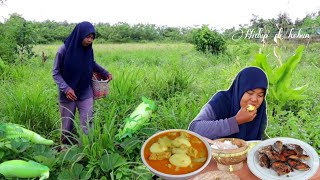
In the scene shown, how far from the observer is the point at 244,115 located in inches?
57.9

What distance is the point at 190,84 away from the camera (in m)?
4.42

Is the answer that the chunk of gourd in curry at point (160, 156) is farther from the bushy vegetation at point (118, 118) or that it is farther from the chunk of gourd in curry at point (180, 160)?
the bushy vegetation at point (118, 118)

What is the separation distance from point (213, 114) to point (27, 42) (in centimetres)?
715

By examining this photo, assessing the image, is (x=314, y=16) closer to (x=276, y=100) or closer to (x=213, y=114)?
(x=276, y=100)

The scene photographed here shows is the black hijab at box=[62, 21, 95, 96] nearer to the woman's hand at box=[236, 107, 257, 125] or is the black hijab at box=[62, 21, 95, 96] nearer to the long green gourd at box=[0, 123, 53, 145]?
the long green gourd at box=[0, 123, 53, 145]

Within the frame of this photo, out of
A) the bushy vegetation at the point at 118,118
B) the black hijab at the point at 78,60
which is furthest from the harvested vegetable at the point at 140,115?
the black hijab at the point at 78,60

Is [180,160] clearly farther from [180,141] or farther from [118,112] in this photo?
[118,112]

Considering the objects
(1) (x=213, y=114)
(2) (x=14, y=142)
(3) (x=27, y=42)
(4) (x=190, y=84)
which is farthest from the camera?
(3) (x=27, y=42)

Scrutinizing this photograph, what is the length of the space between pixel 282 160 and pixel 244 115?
23 cm

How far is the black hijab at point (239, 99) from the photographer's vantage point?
1.49 metres

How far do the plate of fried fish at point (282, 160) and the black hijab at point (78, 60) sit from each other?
1.74 metres

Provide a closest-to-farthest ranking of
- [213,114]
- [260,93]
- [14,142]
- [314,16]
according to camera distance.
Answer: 1. [260,93]
2. [213,114]
3. [14,142]
4. [314,16]

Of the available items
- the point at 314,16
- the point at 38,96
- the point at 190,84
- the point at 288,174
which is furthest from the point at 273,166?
the point at 314,16

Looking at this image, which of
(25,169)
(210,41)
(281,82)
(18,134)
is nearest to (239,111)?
(25,169)
